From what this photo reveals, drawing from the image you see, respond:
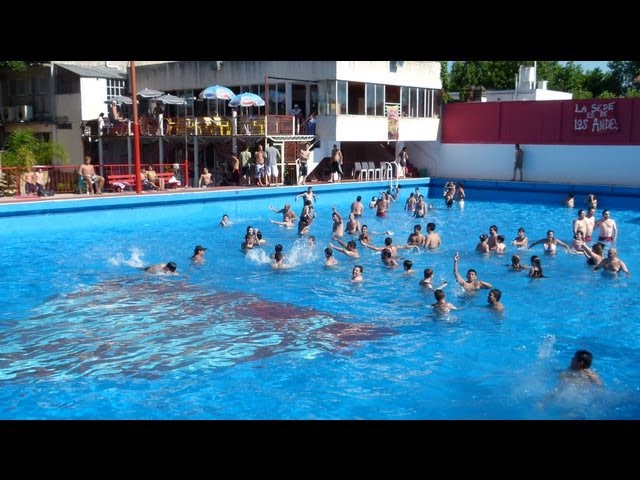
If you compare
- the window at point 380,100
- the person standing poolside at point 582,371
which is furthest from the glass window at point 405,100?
the person standing poolside at point 582,371

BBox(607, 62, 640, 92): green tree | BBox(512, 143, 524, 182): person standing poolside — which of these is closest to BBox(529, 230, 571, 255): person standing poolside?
BBox(512, 143, 524, 182): person standing poolside

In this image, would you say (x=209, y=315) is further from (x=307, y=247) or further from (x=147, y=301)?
(x=307, y=247)

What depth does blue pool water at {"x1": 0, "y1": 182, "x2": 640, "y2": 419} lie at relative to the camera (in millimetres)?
7496

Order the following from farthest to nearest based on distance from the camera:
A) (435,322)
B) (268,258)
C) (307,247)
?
(307,247) → (268,258) → (435,322)

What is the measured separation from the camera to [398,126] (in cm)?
3014

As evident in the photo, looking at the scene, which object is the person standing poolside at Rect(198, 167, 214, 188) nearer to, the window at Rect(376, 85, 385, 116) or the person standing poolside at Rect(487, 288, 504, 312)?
the window at Rect(376, 85, 385, 116)

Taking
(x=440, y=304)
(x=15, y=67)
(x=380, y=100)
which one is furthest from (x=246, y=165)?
(x=440, y=304)

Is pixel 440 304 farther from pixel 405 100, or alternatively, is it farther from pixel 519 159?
pixel 405 100

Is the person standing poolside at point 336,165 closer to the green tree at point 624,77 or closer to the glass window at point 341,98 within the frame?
the glass window at point 341,98

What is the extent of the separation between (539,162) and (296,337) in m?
22.4

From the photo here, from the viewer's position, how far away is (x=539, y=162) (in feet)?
95.5

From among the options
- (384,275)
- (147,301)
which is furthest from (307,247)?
(147,301)

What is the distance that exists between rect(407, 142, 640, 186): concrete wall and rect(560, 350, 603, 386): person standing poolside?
70.6ft
